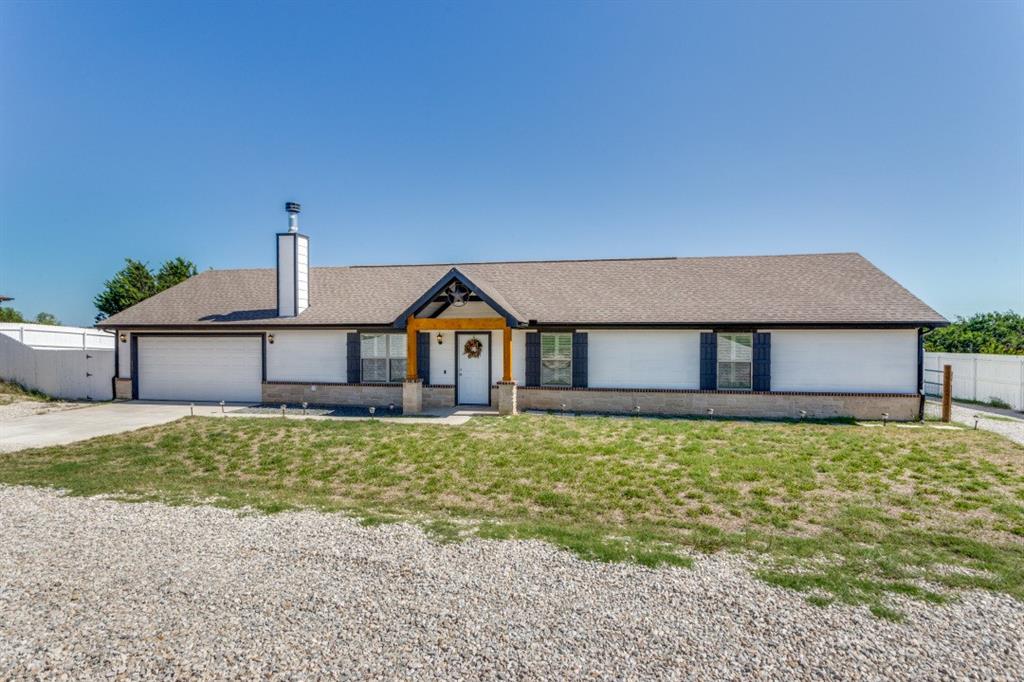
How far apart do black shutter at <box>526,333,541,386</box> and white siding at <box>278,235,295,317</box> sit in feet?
26.2

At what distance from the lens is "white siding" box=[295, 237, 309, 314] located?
17811 mm

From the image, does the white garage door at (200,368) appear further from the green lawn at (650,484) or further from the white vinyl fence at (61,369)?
the green lawn at (650,484)

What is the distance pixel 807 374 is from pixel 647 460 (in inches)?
304

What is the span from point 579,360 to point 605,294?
9.08 ft

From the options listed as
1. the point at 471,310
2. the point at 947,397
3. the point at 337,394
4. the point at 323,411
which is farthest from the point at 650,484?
the point at 337,394

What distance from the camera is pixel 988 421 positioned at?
13.8 metres

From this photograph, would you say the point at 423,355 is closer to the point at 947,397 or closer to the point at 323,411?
the point at 323,411

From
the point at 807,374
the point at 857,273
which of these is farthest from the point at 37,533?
the point at 857,273

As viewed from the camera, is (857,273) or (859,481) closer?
(859,481)

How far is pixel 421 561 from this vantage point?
5.41m

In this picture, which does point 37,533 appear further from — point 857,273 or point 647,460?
point 857,273

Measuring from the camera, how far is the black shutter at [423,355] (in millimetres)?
16469

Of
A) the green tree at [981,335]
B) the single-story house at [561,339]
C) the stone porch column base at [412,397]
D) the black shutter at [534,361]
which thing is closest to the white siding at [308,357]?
the single-story house at [561,339]

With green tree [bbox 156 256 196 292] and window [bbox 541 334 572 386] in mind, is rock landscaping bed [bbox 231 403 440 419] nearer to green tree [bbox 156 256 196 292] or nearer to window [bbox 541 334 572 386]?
window [bbox 541 334 572 386]
